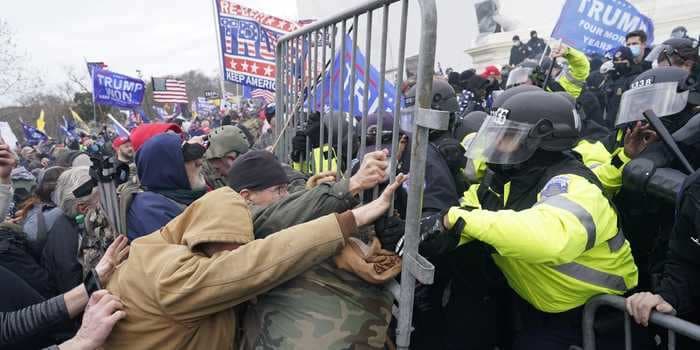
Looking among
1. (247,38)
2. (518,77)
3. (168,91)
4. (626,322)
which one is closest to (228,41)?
(247,38)

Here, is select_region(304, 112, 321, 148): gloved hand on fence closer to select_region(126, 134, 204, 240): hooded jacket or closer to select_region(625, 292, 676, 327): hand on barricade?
select_region(126, 134, 204, 240): hooded jacket

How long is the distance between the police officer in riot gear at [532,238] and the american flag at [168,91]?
2013 centimetres

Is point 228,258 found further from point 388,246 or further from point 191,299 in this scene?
point 388,246

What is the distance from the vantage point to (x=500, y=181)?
2525mm

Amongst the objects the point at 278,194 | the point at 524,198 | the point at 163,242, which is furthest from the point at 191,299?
the point at 524,198

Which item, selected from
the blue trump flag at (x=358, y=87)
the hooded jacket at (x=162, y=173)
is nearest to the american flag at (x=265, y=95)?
the blue trump flag at (x=358, y=87)

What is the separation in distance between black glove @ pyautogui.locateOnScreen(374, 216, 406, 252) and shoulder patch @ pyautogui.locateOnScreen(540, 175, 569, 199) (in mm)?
679

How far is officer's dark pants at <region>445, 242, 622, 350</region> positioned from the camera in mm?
2465

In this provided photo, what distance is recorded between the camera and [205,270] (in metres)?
1.73

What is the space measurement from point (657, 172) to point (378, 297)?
1545 millimetres

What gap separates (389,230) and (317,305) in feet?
1.32

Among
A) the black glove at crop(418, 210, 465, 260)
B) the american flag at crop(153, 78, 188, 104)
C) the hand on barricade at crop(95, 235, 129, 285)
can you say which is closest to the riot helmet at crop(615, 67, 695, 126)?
the black glove at crop(418, 210, 465, 260)

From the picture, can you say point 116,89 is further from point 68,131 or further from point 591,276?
point 591,276

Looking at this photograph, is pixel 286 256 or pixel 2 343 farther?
pixel 2 343
